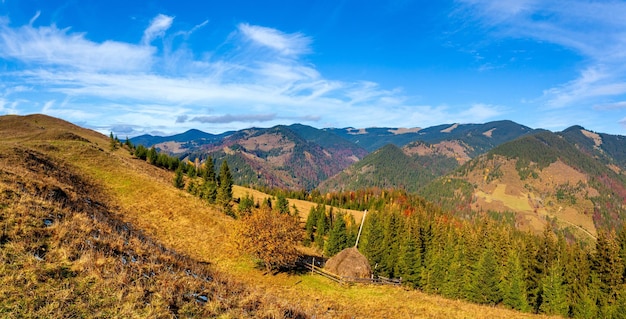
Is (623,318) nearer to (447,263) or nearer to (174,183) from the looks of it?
(447,263)

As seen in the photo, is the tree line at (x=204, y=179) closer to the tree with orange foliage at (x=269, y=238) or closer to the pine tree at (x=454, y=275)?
the tree with orange foliage at (x=269, y=238)

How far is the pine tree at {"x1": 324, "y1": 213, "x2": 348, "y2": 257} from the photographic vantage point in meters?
88.2

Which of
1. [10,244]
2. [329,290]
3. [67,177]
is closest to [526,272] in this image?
[329,290]

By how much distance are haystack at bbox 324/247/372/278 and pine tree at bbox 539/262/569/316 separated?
1463 inches

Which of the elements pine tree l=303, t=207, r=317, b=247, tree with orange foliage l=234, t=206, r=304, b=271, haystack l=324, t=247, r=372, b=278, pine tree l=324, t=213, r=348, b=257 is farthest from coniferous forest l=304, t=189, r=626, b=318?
tree with orange foliage l=234, t=206, r=304, b=271

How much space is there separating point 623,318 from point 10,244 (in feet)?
240

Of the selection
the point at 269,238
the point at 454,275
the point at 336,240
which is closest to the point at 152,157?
the point at 336,240

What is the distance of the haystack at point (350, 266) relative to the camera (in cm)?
4616

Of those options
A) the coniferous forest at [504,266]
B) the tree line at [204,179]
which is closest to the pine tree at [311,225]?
the coniferous forest at [504,266]

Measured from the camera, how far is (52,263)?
515 inches

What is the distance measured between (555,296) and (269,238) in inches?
2164

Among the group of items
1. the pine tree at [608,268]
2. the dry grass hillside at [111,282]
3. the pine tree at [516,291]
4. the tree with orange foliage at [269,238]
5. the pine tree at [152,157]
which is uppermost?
the pine tree at [152,157]

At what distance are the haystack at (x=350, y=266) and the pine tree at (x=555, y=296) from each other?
1463 inches

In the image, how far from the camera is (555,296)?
2263 inches
